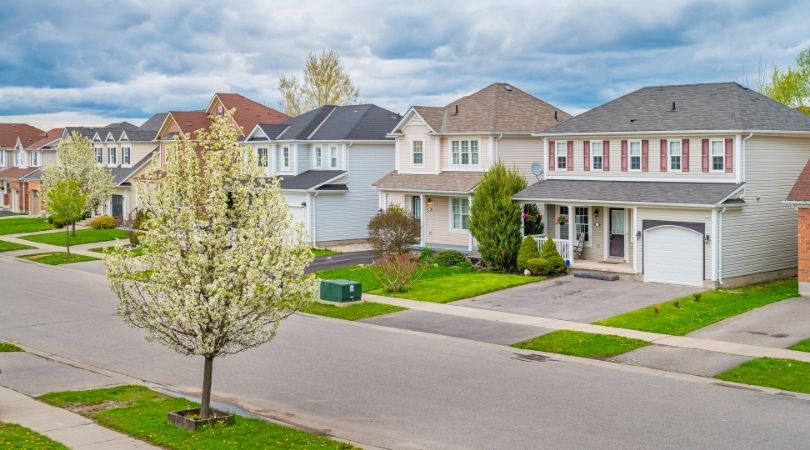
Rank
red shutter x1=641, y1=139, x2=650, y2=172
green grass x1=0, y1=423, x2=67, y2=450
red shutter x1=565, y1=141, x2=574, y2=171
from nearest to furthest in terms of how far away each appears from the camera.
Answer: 1. green grass x1=0, y1=423, x2=67, y2=450
2. red shutter x1=641, y1=139, x2=650, y2=172
3. red shutter x1=565, y1=141, x2=574, y2=171

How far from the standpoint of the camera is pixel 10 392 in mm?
19469

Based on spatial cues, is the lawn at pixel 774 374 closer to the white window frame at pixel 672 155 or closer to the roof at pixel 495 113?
the white window frame at pixel 672 155

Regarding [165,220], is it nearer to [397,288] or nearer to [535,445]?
[535,445]

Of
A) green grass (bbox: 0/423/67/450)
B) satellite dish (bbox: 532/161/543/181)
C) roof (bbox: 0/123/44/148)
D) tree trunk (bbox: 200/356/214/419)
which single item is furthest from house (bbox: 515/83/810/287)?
roof (bbox: 0/123/44/148)

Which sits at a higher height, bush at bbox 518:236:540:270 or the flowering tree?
the flowering tree

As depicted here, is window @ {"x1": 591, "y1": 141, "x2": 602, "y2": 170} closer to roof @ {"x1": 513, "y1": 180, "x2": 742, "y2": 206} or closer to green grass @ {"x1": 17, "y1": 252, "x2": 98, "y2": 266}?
roof @ {"x1": 513, "y1": 180, "x2": 742, "y2": 206}

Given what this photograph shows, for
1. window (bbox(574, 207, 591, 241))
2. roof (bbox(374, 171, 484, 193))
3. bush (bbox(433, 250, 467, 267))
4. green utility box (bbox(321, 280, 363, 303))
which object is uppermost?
roof (bbox(374, 171, 484, 193))

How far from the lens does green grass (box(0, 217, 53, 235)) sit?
62.5m

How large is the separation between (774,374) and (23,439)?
50.6ft

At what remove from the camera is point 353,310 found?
98.1 ft

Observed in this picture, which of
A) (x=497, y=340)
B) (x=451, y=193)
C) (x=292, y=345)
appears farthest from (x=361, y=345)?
(x=451, y=193)

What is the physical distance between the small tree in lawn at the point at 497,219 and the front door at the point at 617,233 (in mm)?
3699

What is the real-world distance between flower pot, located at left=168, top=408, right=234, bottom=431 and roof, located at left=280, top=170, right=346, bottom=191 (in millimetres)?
30236

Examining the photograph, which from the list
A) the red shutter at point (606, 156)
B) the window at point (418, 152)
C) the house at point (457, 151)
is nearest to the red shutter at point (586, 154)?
the red shutter at point (606, 156)
